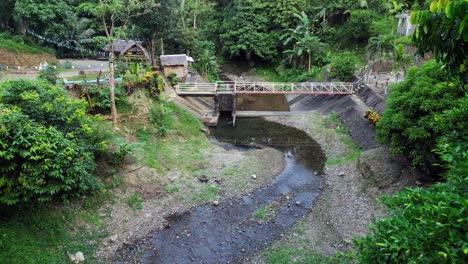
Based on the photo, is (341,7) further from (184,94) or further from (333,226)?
(333,226)

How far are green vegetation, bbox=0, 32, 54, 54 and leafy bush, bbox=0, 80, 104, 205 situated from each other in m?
22.3

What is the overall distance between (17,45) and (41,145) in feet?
88.1

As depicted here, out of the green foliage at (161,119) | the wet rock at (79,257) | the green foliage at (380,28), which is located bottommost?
the wet rock at (79,257)

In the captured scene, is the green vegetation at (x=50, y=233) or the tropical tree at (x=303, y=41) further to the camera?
the tropical tree at (x=303, y=41)

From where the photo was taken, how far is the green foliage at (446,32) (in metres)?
4.23

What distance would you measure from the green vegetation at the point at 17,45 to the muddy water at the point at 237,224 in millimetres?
27183

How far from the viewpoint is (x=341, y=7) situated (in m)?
42.0

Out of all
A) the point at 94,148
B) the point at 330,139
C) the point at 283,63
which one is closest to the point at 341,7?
the point at 283,63

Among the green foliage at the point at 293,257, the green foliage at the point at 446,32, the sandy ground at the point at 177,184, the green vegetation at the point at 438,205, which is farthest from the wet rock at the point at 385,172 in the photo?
the green foliage at the point at 446,32

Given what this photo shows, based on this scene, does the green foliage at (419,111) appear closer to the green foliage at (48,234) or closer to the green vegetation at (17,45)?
the green foliage at (48,234)

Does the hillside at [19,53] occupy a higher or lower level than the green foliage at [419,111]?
higher

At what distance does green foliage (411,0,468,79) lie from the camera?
423 cm

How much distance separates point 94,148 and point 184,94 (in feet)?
50.5

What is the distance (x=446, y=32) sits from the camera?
480cm
